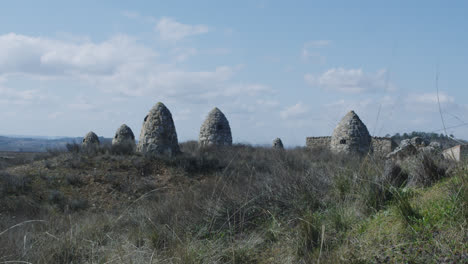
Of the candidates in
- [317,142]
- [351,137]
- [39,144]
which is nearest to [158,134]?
[351,137]

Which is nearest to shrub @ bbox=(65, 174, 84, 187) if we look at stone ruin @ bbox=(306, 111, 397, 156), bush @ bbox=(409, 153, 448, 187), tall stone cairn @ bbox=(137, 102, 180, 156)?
tall stone cairn @ bbox=(137, 102, 180, 156)

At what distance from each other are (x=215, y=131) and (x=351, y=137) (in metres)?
→ 6.57

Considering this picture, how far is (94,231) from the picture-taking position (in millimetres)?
5871

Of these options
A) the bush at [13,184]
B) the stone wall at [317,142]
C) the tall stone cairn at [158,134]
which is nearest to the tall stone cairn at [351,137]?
the stone wall at [317,142]

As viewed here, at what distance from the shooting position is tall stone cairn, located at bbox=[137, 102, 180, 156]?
17.1 m

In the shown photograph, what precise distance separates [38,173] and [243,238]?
451 inches

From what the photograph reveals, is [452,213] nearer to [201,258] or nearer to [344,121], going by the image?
[201,258]

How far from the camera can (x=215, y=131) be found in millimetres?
21734

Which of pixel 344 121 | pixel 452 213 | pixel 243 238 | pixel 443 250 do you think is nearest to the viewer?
pixel 443 250

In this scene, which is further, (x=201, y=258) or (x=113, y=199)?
(x=113, y=199)

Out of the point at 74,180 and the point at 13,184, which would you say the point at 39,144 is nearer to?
the point at 74,180

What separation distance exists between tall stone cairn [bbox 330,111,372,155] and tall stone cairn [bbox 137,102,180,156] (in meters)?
7.39

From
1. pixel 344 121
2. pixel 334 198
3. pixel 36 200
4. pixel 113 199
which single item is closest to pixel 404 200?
pixel 334 198

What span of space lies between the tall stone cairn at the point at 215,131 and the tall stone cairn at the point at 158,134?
426 cm
